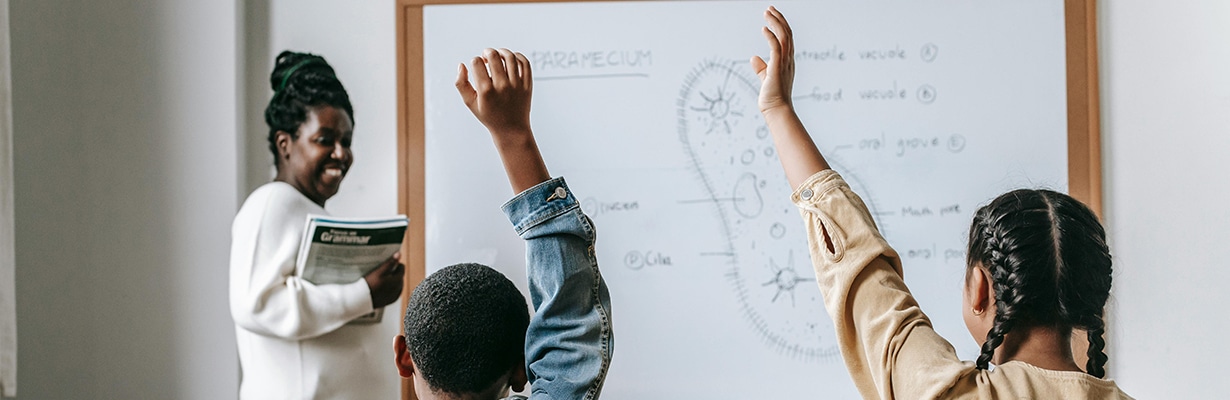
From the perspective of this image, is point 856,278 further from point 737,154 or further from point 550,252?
point 737,154

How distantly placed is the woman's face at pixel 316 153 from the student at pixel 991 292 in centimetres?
135

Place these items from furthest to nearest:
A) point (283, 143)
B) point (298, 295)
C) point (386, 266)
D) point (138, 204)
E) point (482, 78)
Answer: point (138, 204)
point (283, 143)
point (386, 266)
point (298, 295)
point (482, 78)

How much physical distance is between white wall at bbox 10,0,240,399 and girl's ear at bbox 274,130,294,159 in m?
0.17

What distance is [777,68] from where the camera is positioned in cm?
A: 103

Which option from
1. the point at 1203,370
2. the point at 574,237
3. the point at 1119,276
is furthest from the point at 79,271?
the point at 1203,370

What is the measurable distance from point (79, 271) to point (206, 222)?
301 mm

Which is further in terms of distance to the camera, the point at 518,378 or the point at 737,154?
the point at 737,154

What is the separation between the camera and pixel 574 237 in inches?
37.5

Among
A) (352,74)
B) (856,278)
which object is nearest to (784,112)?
(856,278)

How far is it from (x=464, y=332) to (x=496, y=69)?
28 cm

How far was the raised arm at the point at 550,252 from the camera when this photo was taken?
3.07 feet

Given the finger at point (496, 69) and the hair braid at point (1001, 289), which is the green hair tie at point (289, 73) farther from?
the hair braid at point (1001, 289)

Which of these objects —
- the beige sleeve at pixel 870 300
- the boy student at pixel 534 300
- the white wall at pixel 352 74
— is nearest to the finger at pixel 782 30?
the beige sleeve at pixel 870 300

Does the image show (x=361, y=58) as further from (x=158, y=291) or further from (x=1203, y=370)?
(x=1203, y=370)
